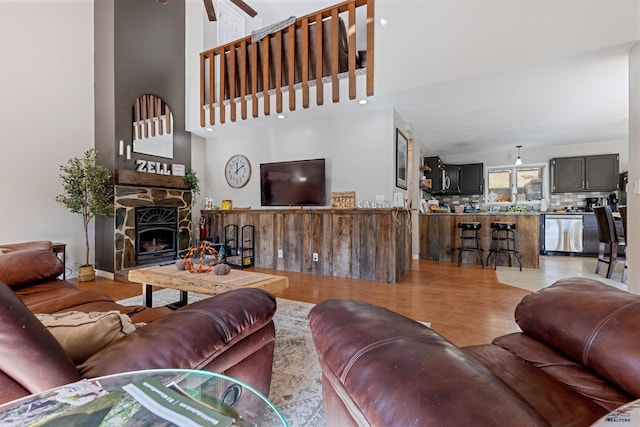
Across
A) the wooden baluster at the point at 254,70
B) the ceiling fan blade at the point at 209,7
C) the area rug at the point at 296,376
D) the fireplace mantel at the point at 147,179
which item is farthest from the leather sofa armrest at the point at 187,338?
the ceiling fan blade at the point at 209,7

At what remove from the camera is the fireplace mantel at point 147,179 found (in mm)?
4282

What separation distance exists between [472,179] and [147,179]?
7368mm

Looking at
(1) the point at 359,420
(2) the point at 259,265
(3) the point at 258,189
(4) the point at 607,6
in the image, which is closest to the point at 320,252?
(2) the point at 259,265

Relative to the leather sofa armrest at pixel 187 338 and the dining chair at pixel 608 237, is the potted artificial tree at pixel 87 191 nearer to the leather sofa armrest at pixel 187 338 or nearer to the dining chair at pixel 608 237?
the leather sofa armrest at pixel 187 338

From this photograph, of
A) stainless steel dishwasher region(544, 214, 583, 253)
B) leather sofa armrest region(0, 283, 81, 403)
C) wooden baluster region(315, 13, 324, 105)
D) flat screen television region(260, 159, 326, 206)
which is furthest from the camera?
stainless steel dishwasher region(544, 214, 583, 253)

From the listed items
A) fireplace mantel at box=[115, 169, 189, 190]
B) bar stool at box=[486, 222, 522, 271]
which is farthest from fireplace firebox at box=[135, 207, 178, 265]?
bar stool at box=[486, 222, 522, 271]

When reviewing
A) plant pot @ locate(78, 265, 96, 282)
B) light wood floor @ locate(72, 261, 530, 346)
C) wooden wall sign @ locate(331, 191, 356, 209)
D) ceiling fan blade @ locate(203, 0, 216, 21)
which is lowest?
light wood floor @ locate(72, 261, 530, 346)

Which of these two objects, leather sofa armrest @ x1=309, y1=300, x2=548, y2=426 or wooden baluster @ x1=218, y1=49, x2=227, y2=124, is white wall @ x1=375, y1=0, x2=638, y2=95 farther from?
leather sofa armrest @ x1=309, y1=300, x2=548, y2=426

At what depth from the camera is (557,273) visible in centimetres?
450

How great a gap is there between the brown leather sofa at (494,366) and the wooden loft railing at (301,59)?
2.49 m

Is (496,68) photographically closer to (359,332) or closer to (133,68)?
(359,332)

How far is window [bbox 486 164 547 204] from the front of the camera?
23.5 feet

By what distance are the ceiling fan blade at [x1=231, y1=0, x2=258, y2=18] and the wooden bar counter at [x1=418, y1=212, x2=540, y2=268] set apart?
5148 millimetres

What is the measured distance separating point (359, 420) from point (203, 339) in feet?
1.84
